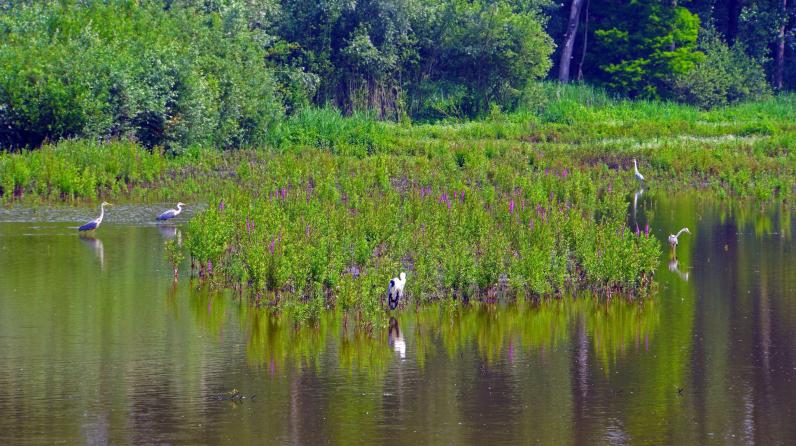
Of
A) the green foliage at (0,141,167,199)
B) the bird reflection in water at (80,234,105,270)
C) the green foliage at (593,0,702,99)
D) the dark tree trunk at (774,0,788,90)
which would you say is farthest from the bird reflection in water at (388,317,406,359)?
the dark tree trunk at (774,0,788,90)

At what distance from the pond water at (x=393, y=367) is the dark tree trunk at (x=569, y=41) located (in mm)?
35896

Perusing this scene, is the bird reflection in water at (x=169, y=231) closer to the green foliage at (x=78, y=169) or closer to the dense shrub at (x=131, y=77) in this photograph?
the green foliage at (x=78, y=169)

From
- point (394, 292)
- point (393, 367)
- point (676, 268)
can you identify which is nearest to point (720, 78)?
point (676, 268)

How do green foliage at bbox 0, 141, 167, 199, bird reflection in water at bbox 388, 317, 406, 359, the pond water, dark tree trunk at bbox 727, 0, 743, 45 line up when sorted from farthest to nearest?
dark tree trunk at bbox 727, 0, 743, 45 < green foliage at bbox 0, 141, 167, 199 < bird reflection in water at bbox 388, 317, 406, 359 < the pond water

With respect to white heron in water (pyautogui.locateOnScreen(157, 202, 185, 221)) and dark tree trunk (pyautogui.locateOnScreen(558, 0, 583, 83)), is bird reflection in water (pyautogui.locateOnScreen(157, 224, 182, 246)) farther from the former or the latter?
dark tree trunk (pyautogui.locateOnScreen(558, 0, 583, 83))

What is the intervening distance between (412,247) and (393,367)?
5781mm

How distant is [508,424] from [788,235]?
14641mm

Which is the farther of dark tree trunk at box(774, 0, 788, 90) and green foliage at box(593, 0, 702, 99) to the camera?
dark tree trunk at box(774, 0, 788, 90)

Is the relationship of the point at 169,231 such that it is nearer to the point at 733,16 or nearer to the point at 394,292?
the point at 394,292

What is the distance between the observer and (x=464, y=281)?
17891 mm

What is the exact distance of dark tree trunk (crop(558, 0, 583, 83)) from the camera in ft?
184

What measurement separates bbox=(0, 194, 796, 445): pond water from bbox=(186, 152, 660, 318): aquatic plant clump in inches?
20.2

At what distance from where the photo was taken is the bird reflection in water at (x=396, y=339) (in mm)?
15297

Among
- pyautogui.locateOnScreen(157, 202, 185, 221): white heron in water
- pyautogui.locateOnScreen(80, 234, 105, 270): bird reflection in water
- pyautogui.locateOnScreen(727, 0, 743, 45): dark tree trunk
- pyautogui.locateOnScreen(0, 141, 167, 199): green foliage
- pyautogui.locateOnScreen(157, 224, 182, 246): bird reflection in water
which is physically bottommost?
pyautogui.locateOnScreen(80, 234, 105, 270): bird reflection in water
